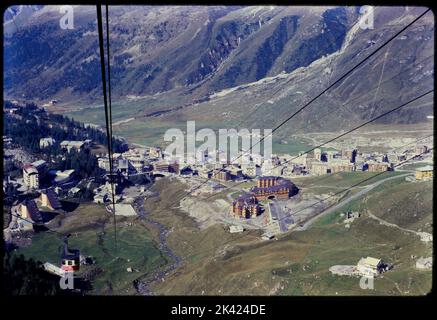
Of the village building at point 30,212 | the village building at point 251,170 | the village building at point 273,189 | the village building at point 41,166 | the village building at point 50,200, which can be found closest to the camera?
the village building at point 30,212

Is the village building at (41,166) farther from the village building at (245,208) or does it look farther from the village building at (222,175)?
the village building at (245,208)

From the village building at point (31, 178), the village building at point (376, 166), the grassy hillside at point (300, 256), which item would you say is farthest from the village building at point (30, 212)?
the village building at point (376, 166)

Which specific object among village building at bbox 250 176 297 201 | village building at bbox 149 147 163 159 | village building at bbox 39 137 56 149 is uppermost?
village building at bbox 39 137 56 149

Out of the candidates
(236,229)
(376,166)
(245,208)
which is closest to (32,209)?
(245,208)

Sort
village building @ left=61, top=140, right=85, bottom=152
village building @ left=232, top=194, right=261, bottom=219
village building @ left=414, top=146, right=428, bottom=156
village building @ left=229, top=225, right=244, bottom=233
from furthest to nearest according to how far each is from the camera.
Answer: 1. village building @ left=61, top=140, right=85, bottom=152
2. village building @ left=414, top=146, right=428, bottom=156
3. village building @ left=232, top=194, right=261, bottom=219
4. village building @ left=229, top=225, right=244, bottom=233

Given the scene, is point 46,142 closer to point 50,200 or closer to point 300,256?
point 50,200

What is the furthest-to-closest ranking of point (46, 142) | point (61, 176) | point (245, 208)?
point (46, 142)
point (61, 176)
point (245, 208)

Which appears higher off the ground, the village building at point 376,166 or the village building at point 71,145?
the village building at point 71,145

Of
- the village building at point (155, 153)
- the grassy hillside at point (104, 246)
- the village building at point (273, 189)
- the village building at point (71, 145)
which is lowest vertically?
the grassy hillside at point (104, 246)

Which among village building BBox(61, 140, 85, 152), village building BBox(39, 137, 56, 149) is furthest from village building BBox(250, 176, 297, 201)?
village building BBox(39, 137, 56, 149)

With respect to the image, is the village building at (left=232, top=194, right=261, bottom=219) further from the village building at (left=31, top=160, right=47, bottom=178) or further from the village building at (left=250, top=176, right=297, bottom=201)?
the village building at (left=31, top=160, right=47, bottom=178)
